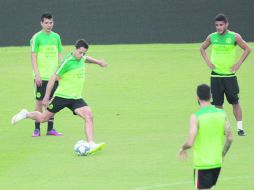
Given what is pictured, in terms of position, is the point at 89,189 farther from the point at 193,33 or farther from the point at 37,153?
the point at 193,33

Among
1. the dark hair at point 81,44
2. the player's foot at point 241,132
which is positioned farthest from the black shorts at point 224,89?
the dark hair at point 81,44

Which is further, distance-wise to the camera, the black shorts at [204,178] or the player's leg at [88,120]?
the player's leg at [88,120]

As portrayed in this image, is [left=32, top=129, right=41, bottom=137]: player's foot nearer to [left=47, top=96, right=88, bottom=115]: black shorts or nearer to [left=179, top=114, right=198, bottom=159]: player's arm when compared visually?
[left=47, top=96, right=88, bottom=115]: black shorts

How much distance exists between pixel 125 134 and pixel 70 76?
7.32 ft

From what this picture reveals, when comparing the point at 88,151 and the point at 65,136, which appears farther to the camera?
the point at 65,136

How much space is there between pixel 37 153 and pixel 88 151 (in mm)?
963

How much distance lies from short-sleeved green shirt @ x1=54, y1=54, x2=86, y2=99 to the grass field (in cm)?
98

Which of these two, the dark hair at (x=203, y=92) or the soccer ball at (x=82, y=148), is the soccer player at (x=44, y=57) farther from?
the dark hair at (x=203, y=92)

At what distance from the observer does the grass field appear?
12.4 m

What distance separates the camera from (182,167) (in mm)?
13188

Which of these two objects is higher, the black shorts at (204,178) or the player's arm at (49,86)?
the player's arm at (49,86)

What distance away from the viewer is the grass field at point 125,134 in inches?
488

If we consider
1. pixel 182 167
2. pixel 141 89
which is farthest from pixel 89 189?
pixel 141 89

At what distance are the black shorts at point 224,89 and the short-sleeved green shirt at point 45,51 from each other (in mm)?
3036
